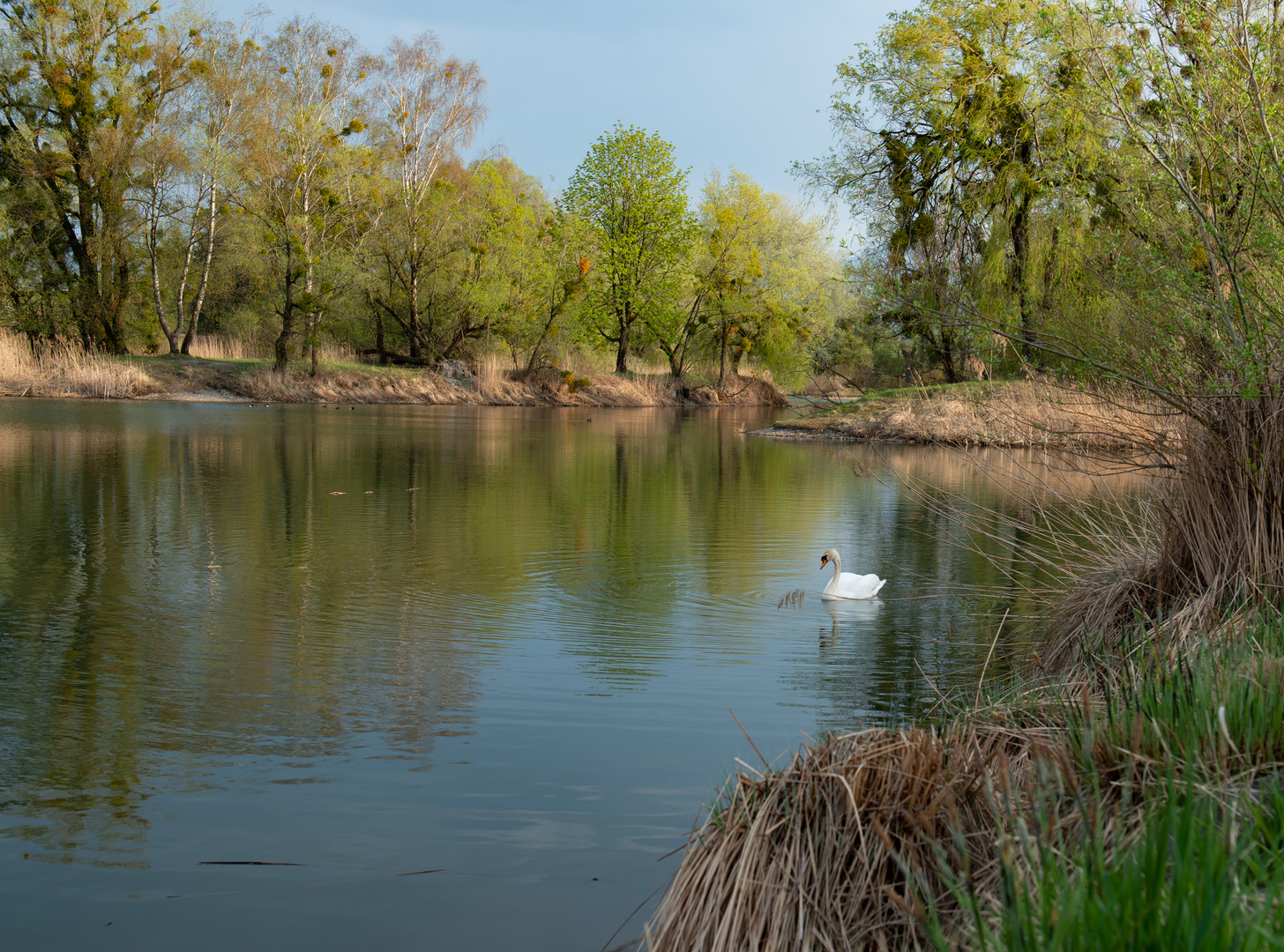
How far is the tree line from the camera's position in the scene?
126ft

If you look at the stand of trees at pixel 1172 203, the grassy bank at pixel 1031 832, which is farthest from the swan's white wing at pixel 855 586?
the grassy bank at pixel 1031 832

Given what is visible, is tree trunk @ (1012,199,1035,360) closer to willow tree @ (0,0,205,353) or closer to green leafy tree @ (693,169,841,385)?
green leafy tree @ (693,169,841,385)

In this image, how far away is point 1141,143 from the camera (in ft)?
17.9

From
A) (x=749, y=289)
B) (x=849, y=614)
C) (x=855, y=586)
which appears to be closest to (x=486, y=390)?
(x=749, y=289)

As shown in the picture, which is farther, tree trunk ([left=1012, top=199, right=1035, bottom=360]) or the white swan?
tree trunk ([left=1012, top=199, right=1035, bottom=360])

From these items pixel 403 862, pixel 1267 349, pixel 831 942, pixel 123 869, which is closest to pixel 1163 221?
pixel 1267 349

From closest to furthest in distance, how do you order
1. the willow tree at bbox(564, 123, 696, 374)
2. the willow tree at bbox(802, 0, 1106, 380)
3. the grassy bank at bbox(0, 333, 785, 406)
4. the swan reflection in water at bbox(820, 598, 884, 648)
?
the swan reflection in water at bbox(820, 598, 884, 648) → the willow tree at bbox(802, 0, 1106, 380) → the grassy bank at bbox(0, 333, 785, 406) → the willow tree at bbox(564, 123, 696, 374)

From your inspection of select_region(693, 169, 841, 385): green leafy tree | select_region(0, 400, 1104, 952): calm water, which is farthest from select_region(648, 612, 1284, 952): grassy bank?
select_region(693, 169, 841, 385): green leafy tree

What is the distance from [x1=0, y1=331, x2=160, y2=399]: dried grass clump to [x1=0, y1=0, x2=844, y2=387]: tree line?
493 centimetres

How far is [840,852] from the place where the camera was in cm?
282

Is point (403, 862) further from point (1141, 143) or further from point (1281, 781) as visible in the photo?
point (1141, 143)

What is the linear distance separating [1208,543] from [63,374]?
120ft

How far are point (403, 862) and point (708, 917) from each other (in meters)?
1.50

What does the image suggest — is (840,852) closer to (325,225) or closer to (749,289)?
(325,225)
